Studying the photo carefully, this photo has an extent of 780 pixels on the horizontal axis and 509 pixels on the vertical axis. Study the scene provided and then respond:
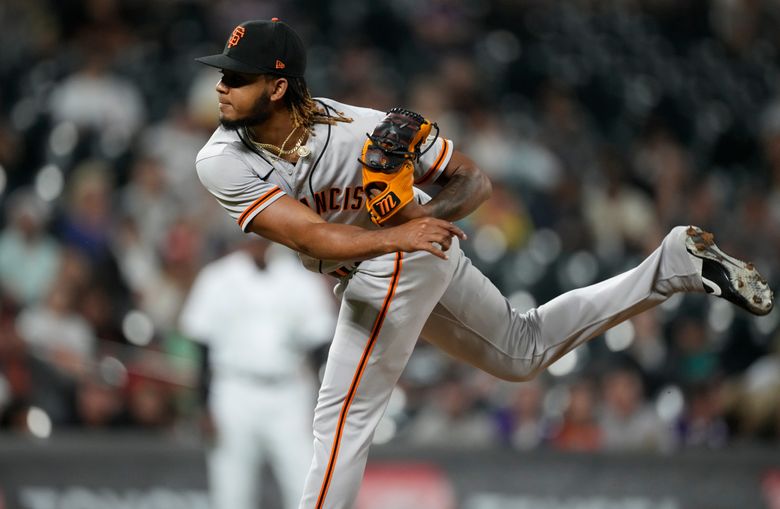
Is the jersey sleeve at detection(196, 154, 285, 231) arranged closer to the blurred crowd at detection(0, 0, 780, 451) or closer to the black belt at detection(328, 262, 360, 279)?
the black belt at detection(328, 262, 360, 279)

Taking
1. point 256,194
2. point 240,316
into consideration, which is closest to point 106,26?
point 240,316

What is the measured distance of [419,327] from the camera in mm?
4734

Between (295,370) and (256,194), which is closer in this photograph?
(256,194)

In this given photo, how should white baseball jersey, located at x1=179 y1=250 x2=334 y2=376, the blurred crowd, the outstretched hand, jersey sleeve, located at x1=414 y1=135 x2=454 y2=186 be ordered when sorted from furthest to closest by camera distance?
the blurred crowd
white baseball jersey, located at x1=179 y1=250 x2=334 y2=376
jersey sleeve, located at x1=414 y1=135 x2=454 y2=186
the outstretched hand

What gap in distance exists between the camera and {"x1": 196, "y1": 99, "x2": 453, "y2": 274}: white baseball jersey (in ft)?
14.6

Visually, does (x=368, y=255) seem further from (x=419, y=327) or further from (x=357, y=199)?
(x=419, y=327)

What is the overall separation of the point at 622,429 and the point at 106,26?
615 centimetres

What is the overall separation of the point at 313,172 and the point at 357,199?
20cm

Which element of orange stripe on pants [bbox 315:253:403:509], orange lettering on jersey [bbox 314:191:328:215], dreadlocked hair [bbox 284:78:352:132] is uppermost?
dreadlocked hair [bbox 284:78:352:132]

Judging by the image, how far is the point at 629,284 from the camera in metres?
4.89

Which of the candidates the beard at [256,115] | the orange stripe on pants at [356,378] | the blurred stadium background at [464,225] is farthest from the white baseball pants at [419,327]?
the blurred stadium background at [464,225]

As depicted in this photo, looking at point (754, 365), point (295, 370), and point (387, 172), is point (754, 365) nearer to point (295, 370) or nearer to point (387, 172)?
point (295, 370)

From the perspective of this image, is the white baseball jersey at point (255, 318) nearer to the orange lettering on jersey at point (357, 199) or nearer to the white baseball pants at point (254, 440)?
the white baseball pants at point (254, 440)

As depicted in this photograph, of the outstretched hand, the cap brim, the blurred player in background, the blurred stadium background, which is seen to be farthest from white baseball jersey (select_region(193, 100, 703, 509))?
the blurred player in background
